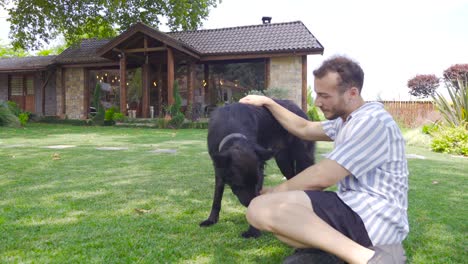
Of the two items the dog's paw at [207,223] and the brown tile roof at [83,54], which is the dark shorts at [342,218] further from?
the brown tile roof at [83,54]

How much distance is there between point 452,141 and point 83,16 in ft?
64.2

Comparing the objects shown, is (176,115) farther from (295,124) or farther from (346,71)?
(346,71)

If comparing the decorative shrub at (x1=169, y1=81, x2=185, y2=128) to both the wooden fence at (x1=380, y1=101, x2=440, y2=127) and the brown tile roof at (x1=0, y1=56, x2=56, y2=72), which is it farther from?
the brown tile roof at (x1=0, y1=56, x2=56, y2=72)

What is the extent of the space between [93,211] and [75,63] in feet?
62.3

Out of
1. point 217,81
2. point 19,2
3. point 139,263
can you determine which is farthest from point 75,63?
point 139,263

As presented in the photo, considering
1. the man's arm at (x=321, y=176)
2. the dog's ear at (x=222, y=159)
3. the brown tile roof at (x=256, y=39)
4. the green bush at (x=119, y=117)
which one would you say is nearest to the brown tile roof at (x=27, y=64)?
the green bush at (x=119, y=117)

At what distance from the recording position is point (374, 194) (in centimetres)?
192

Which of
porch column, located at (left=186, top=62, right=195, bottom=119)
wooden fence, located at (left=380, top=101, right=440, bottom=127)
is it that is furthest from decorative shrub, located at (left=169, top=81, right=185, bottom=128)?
wooden fence, located at (left=380, top=101, right=440, bottom=127)

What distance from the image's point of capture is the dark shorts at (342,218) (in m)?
1.91

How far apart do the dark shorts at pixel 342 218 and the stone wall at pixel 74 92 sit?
20659 millimetres

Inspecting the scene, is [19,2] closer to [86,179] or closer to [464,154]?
[86,179]

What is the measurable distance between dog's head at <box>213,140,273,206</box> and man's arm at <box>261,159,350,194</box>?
471mm

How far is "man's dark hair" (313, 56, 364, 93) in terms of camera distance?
2.06 metres

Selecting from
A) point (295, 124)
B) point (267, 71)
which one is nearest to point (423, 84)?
point (267, 71)
